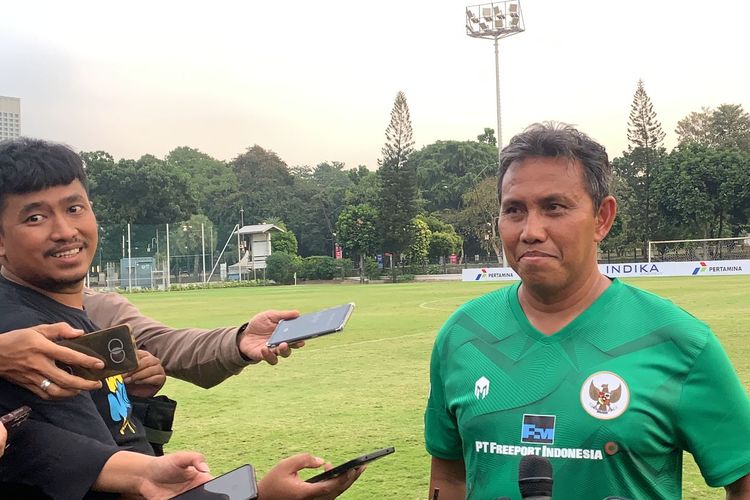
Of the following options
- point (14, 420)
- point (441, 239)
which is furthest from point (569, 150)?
point (441, 239)

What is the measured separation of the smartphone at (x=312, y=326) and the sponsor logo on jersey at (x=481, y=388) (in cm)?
41

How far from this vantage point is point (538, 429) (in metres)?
1.95

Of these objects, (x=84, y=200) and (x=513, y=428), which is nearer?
(x=513, y=428)

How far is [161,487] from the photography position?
171 cm

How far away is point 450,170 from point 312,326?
68709 millimetres

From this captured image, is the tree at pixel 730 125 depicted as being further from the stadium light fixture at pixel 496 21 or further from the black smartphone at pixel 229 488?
the black smartphone at pixel 229 488

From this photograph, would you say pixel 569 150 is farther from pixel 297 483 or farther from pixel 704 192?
pixel 704 192

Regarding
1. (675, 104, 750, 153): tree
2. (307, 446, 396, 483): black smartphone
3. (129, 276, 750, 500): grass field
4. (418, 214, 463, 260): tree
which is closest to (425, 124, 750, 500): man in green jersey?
(307, 446, 396, 483): black smartphone

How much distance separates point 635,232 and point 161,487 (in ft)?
159

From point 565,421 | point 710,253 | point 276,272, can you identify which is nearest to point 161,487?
point 565,421

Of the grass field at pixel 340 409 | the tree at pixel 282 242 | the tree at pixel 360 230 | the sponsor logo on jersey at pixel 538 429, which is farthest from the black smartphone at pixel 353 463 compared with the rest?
the tree at pixel 282 242

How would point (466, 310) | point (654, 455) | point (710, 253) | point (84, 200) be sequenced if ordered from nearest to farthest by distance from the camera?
point (654, 455), point (84, 200), point (466, 310), point (710, 253)

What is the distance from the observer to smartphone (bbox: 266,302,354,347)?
2072mm

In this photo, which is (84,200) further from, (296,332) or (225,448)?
(225,448)
